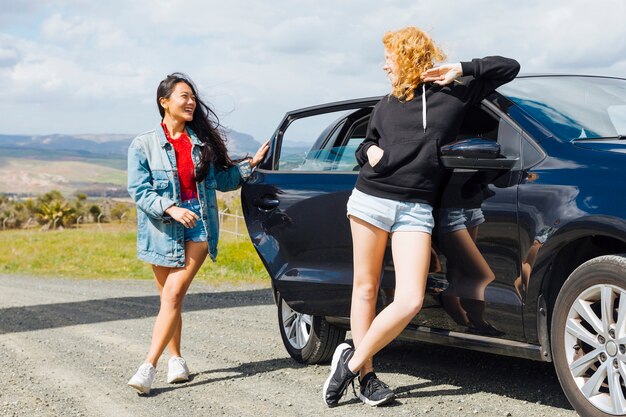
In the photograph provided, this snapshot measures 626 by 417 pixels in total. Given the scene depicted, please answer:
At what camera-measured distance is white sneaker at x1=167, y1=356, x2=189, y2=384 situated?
589 centimetres

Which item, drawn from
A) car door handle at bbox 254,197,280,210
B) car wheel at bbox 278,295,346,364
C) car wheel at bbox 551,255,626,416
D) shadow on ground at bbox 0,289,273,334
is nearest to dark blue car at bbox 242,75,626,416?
car wheel at bbox 551,255,626,416

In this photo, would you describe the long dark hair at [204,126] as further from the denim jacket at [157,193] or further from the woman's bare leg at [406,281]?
the woman's bare leg at [406,281]

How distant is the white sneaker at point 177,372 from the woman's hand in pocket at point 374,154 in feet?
6.72

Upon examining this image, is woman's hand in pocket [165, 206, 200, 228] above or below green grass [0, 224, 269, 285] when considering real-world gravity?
above

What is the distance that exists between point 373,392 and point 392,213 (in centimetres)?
100

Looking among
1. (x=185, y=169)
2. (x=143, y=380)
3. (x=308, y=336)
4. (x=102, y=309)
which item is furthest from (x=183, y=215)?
(x=102, y=309)

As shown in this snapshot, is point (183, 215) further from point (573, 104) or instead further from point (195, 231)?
point (573, 104)

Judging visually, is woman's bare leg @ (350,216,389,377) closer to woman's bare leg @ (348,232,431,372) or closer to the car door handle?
woman's bare leg @ (348,232,431,372)

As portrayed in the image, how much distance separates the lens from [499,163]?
4.52m

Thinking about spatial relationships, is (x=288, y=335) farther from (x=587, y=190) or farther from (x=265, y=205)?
(x=587, y=190)

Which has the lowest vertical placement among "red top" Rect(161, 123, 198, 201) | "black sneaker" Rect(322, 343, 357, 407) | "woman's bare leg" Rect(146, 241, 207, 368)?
"black sneaker" Rect(322, 343, 357, 407)

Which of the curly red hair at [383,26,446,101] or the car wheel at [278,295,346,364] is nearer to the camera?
the curly red hair at [383,26,446,101]

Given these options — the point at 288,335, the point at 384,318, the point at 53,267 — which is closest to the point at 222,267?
the point at 53,267

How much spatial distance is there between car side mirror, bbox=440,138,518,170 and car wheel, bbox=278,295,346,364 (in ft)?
6.39
